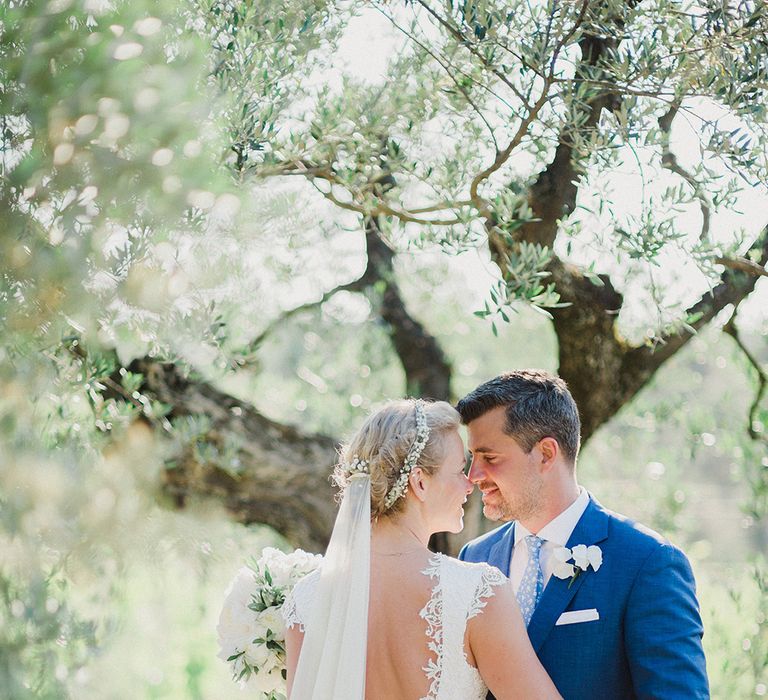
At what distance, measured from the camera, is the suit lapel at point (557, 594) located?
10.4 feet

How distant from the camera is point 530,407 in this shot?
352 centimetres

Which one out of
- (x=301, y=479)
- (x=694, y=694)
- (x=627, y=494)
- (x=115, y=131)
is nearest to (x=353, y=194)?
(x=115, y=131)

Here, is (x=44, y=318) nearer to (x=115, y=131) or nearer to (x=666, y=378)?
(x=115, y=131)

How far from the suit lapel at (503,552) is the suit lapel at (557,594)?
0.33 metres

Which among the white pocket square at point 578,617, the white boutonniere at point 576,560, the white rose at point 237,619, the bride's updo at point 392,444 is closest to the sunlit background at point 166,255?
the white rose at point 237,619

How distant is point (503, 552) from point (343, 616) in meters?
0.89

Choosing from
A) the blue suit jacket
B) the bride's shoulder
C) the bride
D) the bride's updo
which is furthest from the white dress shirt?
the bride's updo

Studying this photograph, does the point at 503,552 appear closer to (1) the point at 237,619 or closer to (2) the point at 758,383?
(1) the point at 237,619

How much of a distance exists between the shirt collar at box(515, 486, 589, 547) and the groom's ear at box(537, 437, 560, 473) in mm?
156

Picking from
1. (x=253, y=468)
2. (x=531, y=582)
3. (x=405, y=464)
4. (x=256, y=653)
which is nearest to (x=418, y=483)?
(x=405, y=464)

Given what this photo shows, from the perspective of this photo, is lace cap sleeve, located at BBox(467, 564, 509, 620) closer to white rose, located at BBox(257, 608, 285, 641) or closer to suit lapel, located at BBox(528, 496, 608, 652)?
suit lapel, located at BBox(528, 496, 608, 652)

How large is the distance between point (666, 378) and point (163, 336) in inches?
305

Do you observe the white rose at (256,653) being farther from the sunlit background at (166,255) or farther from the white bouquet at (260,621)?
the sunlit background at (166,255)

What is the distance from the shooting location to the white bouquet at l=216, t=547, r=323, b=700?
3.37m
